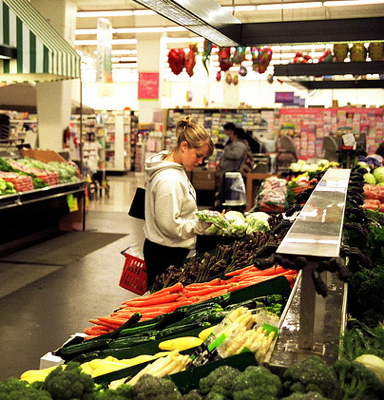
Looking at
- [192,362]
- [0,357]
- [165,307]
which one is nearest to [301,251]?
[192,362]

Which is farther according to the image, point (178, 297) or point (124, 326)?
point (178, 297)

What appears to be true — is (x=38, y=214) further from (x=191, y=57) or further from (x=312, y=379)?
(x=312, y=379)

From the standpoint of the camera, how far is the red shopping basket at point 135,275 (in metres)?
4.43

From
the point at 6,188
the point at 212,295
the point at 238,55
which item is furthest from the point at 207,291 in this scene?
the point at 238,55

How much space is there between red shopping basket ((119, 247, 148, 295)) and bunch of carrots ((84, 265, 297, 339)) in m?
1.25

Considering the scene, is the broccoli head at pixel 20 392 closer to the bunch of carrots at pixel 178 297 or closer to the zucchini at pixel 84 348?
the zucchini at pixel 84 348

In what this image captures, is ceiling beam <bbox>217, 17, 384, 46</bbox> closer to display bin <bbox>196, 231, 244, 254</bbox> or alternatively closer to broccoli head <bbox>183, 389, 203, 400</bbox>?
display bin <bbox>196, 231, 244, 254</bbox>

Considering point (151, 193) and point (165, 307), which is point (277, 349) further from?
point (151, 193)

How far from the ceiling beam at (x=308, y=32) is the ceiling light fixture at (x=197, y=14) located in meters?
0.07

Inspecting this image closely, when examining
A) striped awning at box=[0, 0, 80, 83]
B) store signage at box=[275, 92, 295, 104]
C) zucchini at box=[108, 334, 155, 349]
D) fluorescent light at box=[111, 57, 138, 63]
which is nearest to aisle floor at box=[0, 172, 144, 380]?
zucchini at box=[108, 334, 155, 349]

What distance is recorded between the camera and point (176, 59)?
10680 millimetres

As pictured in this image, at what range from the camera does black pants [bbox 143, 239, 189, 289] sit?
4.17 metres

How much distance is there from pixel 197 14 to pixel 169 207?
1260mm

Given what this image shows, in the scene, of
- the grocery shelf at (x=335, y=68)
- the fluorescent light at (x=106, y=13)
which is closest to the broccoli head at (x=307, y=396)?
the grocery shelf at (x=335, y=68)
